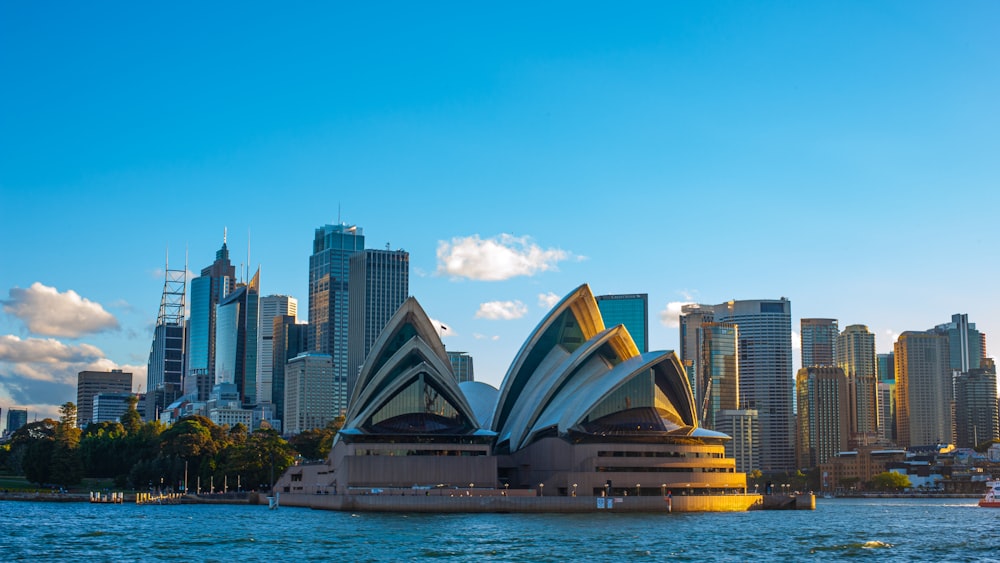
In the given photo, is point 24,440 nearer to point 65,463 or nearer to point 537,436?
point 65,463

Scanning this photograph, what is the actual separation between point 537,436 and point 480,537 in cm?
4839

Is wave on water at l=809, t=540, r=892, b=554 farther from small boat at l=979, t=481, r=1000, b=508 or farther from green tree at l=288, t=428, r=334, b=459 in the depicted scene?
green tree at l=288, t=428, r=334, b=459

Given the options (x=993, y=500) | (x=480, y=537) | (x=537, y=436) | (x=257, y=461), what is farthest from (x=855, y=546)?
(x=993, y=500)

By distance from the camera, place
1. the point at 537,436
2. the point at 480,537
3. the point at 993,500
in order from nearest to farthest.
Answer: the point at 480,537 → the point at 537,436 → the point at 993,500

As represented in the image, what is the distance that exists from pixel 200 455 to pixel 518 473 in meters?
52.3

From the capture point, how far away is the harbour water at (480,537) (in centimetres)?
6712

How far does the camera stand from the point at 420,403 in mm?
125188

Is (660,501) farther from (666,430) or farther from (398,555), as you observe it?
(398,555)

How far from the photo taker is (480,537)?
78.3 metres

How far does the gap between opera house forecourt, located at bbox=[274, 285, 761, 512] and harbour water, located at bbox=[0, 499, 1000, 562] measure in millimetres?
6522

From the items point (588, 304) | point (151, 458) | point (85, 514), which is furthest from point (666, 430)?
point (151, 458)

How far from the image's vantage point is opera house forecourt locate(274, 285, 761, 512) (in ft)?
375

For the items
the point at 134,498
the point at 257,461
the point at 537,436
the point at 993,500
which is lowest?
the point at 993,500

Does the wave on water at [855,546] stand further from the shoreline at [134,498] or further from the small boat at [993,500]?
the small boat at [993,500]
